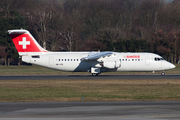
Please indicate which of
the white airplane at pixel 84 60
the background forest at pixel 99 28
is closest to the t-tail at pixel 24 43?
the white airplane at pixel 84 60

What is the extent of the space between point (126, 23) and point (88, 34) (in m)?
16.0

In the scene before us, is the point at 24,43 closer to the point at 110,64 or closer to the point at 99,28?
the point at 110,64

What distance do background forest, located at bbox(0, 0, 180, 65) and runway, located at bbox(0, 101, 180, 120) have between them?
58712mm

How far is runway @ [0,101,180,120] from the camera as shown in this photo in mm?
14455

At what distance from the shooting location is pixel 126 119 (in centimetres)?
1397

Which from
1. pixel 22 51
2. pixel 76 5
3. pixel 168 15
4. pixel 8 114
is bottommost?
pixel 8 114

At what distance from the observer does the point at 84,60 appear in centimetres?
4275

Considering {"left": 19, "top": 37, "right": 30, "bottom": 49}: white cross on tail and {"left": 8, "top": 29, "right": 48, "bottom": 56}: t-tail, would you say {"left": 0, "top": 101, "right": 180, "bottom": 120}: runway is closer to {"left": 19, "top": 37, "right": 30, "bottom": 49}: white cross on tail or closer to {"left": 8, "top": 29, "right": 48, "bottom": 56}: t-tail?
{"left": 8, "top": 29, "right": 48, "bottom": 56}: t-tail

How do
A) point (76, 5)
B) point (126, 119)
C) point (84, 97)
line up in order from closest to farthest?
point (126, 119) → point (84, 97) → point (76, 5)

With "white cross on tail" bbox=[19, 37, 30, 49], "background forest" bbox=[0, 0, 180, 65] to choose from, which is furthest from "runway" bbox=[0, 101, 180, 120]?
"background forest" bbox=[0, 0, 180, 65]

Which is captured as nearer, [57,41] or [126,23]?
[57,41]

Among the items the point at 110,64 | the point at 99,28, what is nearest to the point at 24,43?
the point at 110,64

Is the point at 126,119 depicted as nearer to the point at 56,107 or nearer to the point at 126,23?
the point at 56,107

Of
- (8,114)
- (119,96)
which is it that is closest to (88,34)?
(119,96)
